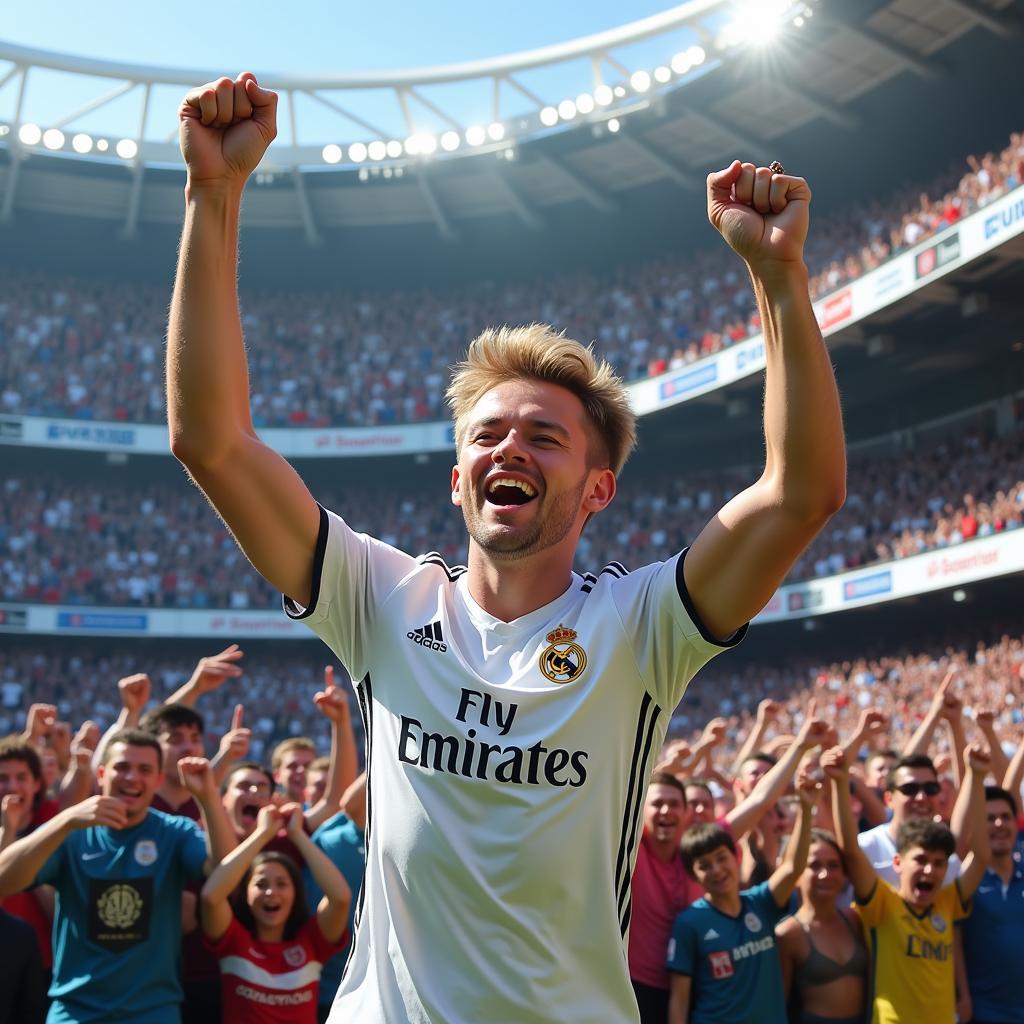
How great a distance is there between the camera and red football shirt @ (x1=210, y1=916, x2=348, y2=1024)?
5.36 m

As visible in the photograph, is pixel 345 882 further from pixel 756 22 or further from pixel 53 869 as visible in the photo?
pixel 756 22

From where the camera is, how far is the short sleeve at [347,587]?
7.55ft

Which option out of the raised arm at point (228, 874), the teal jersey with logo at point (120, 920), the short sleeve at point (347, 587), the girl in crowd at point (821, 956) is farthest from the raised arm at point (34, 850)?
the girl in crowd at point (821, 956)

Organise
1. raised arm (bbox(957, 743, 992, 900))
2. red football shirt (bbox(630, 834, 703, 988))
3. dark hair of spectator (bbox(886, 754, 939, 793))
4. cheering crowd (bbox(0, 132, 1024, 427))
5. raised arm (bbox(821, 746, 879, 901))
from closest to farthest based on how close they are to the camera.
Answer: raised arm (bbox(821, 746, 879, 901)), red football shirt (bbox(630, 834, 703, 988)), raised arm (bbox(957, 743, 992, 900)), dark hair of spectator (bbox(886, 754, 939, 793)), cheering crowd (bbox(0, 132, 1024, 427))

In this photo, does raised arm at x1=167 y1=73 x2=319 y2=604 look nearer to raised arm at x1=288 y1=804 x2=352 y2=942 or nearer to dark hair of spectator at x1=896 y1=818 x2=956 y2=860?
raised arm at x1=288 y1=804 x2=352 y2=942

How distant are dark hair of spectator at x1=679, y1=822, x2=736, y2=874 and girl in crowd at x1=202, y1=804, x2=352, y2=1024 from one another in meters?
1.65

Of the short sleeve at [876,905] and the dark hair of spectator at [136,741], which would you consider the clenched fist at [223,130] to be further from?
the short sleeve at [876,905]

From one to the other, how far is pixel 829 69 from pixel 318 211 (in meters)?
14.8

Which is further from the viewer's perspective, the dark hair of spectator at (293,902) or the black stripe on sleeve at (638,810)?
the dark hair of spectator at (293,902)

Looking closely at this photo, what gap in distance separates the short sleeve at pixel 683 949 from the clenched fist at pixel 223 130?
4666 millimetres

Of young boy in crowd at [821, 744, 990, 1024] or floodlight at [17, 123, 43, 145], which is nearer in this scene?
young boy in crowd at [821, 744, 990, 1024]

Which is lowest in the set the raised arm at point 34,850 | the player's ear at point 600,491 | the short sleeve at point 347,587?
the raised arm at point 34,850

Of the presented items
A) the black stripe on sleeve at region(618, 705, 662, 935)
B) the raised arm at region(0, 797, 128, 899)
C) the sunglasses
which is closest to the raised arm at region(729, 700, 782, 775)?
the sunglasses

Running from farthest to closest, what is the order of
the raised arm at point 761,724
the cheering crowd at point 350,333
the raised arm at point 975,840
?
the cheering crowd at point 350,333, the raised arm at point 761,724, the raised arm at point 975,840
